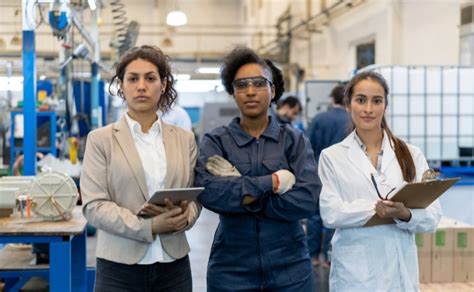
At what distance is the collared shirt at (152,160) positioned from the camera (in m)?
1.88

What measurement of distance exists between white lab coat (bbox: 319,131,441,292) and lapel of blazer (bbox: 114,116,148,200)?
62 centimetres

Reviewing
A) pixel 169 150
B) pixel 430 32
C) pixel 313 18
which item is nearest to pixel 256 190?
pixel 169 150

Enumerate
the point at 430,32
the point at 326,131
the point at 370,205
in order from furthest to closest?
the point at 430,32, the point at 326,131, the point at 370,205

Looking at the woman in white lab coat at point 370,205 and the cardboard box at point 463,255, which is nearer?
the woman in white lab coat at point 370,205

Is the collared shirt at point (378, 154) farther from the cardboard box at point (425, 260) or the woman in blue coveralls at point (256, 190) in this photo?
the cardboard box at point (425, 260)

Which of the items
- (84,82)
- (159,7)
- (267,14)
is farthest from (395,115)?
(159,7)

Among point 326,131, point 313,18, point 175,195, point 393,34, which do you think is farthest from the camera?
point 313,18

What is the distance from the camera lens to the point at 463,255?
137 inches

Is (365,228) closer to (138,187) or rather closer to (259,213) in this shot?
(259,213)

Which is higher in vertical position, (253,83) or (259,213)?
(253,83)

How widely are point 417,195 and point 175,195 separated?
0.76 metres

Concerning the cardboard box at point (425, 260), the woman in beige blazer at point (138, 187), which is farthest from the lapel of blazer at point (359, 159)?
the cardboard box at point (425, 260)

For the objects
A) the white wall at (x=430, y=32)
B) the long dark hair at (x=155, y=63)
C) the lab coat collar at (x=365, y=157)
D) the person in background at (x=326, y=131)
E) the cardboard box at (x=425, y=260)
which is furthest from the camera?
the white wall at (x=430, y=32)

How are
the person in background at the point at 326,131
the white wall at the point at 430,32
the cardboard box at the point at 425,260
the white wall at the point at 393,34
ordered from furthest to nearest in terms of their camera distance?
1. the white wall at the point at 393,34
2. the white wall at the point at 430,32
3. the person in background at the point at 326,131
4. the cardboard box at the point at 425,260
